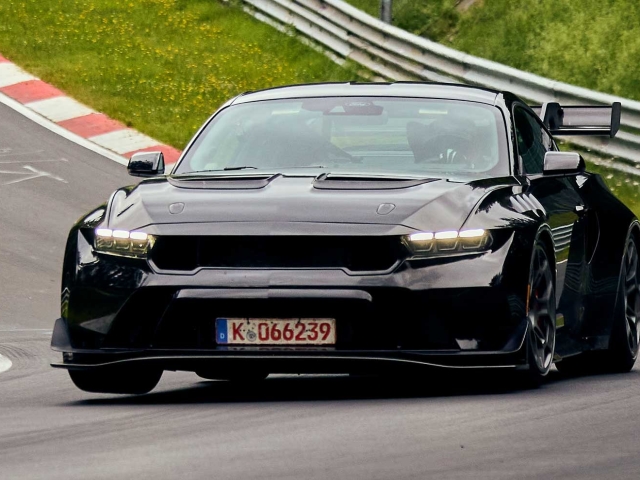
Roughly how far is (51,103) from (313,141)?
42.0ft

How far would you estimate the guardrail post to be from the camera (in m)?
21.8

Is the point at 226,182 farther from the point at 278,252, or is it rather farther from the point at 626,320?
the point at 626,320

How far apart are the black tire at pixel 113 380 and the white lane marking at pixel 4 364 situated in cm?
169

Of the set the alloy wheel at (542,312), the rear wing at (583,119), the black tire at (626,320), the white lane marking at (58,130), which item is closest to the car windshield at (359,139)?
the alloy wheel at (542,312)

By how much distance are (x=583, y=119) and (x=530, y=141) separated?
3.08m

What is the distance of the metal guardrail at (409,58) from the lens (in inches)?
683

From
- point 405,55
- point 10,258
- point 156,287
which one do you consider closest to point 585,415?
point 156,287

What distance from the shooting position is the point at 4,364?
32.7 feet

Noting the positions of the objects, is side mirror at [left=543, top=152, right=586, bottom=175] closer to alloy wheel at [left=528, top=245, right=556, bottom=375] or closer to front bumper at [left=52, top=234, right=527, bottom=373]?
alloy wheel at [left=528, top=245, right=556, bottom=375]

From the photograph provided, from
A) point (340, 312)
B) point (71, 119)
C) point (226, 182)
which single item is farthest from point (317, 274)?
point (71, 119)

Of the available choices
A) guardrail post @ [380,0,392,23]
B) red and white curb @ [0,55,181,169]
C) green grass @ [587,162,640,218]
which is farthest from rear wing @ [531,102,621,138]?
guardrail post @ [380,0,392,23]

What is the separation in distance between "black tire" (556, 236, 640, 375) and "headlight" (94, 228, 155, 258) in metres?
2.80

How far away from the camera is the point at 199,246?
24.2 ft

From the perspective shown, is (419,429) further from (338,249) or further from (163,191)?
(163,191)
